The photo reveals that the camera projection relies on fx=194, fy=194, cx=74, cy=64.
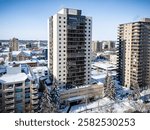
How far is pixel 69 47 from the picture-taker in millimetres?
6879

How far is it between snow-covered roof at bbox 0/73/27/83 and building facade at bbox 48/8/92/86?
1.90 m

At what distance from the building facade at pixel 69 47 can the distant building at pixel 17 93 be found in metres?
1.90

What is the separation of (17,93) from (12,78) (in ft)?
1.32

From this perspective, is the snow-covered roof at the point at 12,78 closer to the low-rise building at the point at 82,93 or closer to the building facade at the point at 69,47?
the low-rise building at the point at 82,93

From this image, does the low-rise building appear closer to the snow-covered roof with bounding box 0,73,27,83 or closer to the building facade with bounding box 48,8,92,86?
the building facade with bounding box 48,8,92,86

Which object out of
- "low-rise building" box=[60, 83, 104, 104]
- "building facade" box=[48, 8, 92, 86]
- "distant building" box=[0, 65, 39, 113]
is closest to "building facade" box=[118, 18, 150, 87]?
"low-rise building" box=[60, 83, 104, 104]

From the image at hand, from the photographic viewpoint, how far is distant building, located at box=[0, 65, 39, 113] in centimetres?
466

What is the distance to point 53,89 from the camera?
547cm

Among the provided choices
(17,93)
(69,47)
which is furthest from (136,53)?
(17,93)

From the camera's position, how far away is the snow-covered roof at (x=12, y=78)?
187 inches

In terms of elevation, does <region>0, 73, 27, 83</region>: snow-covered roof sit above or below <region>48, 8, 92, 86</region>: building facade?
below

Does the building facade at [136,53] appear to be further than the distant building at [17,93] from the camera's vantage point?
Yes

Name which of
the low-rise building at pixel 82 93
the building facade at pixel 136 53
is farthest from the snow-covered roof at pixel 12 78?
the building facade at pixel 136 53

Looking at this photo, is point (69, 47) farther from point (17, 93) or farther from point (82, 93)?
point (17, 93)
